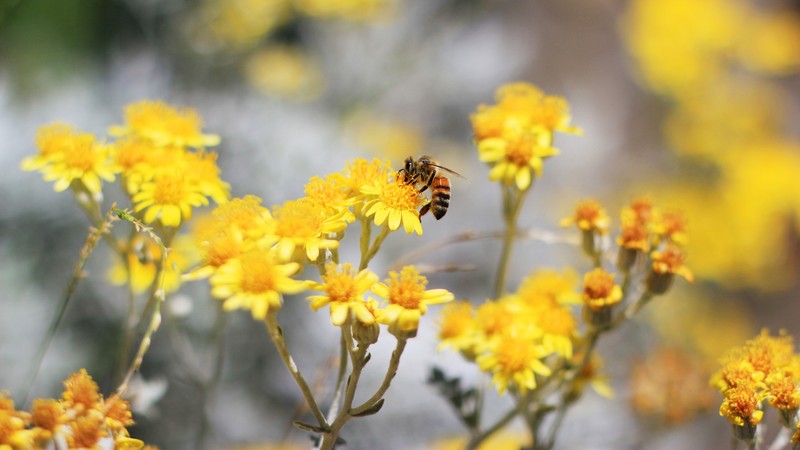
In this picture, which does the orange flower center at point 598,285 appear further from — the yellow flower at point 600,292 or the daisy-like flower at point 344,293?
the daisy-like flower at point 344,293

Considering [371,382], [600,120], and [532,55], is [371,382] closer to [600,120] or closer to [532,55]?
[600,120]

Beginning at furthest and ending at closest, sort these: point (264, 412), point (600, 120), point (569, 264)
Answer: point (600, 120)
point (569, 264)
point (264, 412)

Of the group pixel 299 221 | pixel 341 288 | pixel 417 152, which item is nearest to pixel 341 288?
pixel 341 288

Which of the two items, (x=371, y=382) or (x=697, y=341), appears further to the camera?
(x=697, y=341)

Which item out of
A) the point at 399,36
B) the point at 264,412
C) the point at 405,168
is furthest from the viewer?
the point at 399,36

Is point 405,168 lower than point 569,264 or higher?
lower

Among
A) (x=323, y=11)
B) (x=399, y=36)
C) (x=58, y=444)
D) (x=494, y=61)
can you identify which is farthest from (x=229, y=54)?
(x=58, y=444)

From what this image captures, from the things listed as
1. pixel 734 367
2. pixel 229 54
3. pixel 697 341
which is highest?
pixel 229 54

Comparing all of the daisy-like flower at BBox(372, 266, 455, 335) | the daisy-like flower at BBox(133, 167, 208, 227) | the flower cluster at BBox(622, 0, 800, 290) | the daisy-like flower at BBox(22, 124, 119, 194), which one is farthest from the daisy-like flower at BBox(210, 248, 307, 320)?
the flower cluster at BBox(622, 0, 800, 290)
